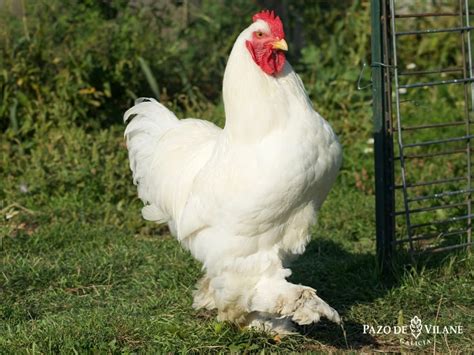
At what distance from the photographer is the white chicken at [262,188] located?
400 cm

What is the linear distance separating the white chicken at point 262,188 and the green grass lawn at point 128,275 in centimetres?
37

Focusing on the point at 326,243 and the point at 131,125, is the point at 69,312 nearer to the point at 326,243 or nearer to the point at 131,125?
the point at 131,125

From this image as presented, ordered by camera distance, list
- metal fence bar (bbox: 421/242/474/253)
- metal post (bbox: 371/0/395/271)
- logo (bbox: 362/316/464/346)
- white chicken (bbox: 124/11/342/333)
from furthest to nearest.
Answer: metal fence bar (bbox: 421/242/474/253) < metal post (bbox: 371/0/395/271) < logo (bbox: 362/316/464/346) < white chicken (bbox: 124/11/342/333)

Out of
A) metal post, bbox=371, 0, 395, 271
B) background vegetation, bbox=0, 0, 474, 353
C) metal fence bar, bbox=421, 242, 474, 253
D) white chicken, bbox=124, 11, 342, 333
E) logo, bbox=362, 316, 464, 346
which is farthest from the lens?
metal fence bar, bbox=421, 242, 474, 253

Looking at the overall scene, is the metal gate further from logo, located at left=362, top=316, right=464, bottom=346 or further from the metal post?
logo, located at left=362, top=316, right=464, bottom=346

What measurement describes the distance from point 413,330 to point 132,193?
11.1 ft

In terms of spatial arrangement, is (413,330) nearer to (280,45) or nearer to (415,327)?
(415,327)

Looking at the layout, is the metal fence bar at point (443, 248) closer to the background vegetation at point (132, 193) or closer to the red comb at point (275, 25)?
Answer: the background vegetation at point (132, 193)

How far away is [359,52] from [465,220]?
4111mm

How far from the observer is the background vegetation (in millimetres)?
4574

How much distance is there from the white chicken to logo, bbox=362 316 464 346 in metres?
0.55

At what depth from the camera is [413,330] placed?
4477 millimetres

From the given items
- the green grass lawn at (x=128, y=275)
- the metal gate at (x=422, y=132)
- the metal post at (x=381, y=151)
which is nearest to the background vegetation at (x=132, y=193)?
the green grass lawn at (x=128, y=275)

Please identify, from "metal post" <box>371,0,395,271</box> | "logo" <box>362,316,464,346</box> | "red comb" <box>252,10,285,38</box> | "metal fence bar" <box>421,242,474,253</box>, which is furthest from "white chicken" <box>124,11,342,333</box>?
"metal fence bar" <box>421,242,474,253</box>
